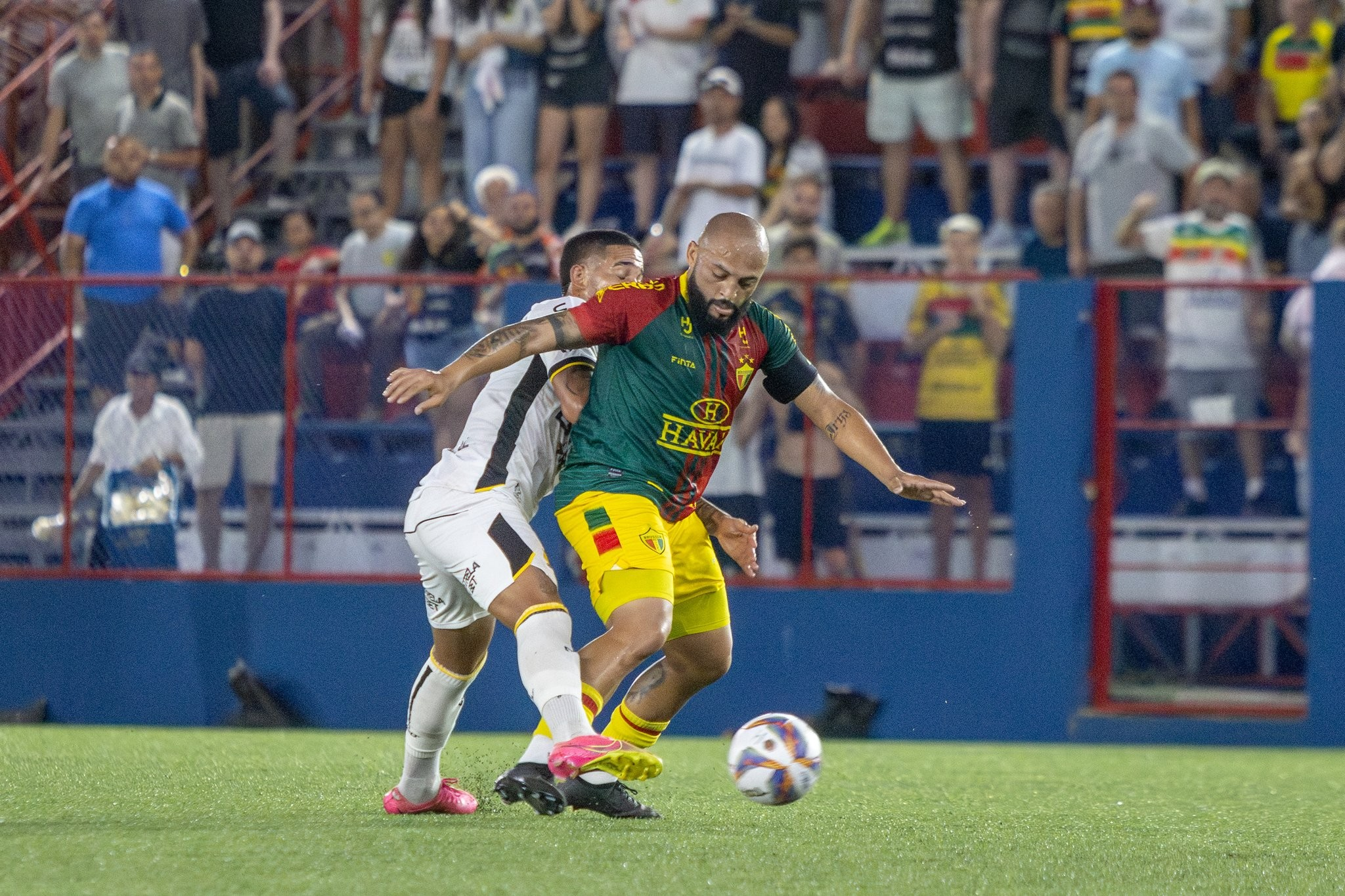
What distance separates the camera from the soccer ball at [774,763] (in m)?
5.71

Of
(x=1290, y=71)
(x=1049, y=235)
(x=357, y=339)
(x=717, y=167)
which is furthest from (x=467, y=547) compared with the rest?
(x=1290, y=71)

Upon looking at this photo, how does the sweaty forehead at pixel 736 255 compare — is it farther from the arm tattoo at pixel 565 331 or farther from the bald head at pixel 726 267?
the arm tattoo at pixel 565 331

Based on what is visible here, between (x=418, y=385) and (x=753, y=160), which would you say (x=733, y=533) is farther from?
(x=753, y=160)

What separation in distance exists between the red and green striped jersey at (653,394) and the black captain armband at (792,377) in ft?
0.52

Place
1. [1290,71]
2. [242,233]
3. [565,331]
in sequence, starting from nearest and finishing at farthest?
[565,331] → [242,233] → [1290,71]

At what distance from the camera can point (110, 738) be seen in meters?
9.40

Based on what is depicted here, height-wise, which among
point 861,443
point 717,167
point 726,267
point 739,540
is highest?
point 717,167

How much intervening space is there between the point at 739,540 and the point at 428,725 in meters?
1.19

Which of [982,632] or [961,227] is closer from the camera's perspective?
[982,632]

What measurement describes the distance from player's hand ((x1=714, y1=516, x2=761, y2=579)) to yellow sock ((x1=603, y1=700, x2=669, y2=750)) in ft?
2.01

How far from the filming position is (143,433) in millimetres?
10430

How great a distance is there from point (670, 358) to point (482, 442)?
0.68m

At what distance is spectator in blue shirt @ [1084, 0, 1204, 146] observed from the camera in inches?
492

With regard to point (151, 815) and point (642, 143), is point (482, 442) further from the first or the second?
point (642, 143)
